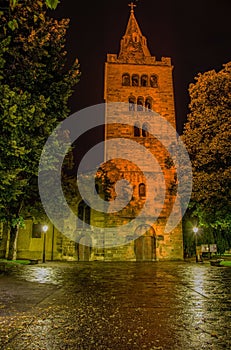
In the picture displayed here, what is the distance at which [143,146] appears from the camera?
1175 inches

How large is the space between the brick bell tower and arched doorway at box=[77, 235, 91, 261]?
2014 mm

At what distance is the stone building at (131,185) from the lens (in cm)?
2744

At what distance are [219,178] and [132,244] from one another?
12.5 m

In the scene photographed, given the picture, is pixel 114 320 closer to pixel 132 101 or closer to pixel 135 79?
pixel 132 101

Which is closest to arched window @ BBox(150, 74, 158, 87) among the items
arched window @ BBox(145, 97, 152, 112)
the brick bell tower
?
the brick bell tower

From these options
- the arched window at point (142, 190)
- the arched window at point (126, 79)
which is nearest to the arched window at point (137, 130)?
the arched window at point (126, 79)

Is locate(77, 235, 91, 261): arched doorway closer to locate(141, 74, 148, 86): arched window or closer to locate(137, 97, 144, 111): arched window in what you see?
locate(137, 97, 144, 111): arched window

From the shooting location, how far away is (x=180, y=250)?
1094 inches

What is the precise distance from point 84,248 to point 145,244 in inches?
218

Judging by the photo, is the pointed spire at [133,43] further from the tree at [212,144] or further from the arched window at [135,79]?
the tree at [212,144]

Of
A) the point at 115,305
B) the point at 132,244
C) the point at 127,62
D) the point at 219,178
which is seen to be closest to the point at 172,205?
the point at 132,244

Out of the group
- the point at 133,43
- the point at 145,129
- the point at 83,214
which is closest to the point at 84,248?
the point at 83,214

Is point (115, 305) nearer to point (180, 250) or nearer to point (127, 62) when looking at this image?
point (180, 250)

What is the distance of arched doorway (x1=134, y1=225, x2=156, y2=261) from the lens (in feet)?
89.9
